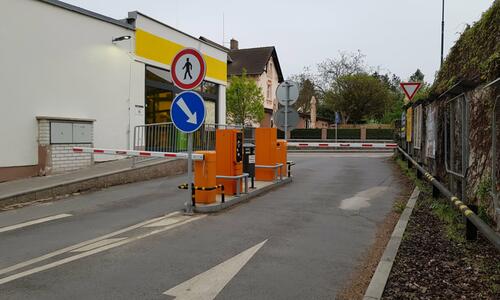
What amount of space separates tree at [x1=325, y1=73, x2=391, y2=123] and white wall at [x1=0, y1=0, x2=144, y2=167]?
32190mm

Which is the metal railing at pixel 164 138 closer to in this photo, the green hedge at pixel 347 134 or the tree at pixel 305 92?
the green hedge at pixel 347 134

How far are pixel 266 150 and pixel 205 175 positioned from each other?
375cm

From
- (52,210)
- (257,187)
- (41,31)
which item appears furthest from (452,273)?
(41,31)

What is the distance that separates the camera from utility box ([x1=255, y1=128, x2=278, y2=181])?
12.0 meters

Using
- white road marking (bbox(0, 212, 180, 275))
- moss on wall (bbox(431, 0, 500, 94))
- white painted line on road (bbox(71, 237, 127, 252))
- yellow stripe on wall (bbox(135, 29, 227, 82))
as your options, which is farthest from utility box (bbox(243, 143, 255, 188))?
yellow stripe on wall (bbox(135, 29, 227, 82))

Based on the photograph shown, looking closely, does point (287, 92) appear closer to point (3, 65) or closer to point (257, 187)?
point (257, 187)

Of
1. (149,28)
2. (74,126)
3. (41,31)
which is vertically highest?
(149,28)

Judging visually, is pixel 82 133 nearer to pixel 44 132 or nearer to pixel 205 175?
pixel 44 132

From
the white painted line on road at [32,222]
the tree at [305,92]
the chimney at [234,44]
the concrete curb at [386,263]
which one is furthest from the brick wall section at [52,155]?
the tree at [305,92]

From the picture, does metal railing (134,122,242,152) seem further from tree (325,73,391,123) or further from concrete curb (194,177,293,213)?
tree (325,73,391,123)

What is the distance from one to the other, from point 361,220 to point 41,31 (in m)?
10.1

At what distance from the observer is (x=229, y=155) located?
9578mm

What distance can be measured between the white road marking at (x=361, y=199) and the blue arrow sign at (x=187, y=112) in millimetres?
3468

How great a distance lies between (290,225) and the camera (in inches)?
290
